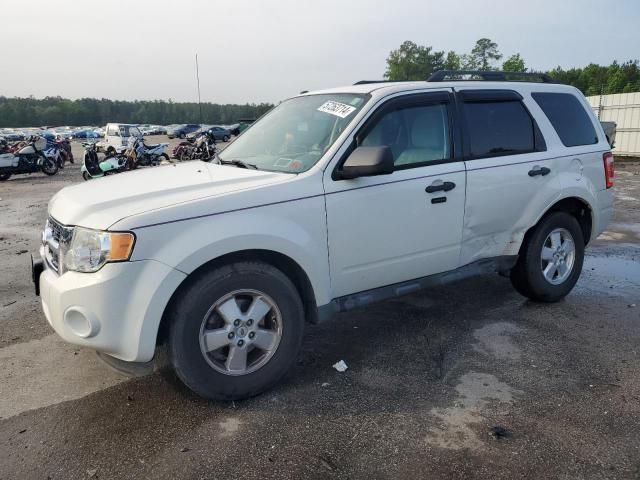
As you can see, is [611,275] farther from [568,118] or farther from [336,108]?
[336,108]

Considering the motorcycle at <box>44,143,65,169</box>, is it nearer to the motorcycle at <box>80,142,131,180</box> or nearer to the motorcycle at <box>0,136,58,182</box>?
the motorcycle at <box>0,136,58,182</box>

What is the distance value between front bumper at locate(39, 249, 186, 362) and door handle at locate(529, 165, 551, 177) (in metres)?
2.90

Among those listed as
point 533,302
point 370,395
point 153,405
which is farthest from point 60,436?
point 533,302

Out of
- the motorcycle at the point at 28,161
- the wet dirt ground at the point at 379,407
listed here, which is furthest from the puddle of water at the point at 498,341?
the motorcycle at the point at 28,161

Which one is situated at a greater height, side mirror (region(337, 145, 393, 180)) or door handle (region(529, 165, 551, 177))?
side mirror (region(337, 145, 393, 180))

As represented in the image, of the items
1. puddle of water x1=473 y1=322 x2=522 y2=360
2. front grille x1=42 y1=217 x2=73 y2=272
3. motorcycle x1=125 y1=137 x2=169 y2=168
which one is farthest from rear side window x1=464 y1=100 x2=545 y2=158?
motorcycle x1=125 y1=137 x2=169 y2=168

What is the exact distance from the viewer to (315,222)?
10.7 ft

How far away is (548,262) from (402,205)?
1822mm

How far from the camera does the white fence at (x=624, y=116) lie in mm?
19719

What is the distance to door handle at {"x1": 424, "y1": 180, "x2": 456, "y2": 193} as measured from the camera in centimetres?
369

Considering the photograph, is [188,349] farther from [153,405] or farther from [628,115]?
[628,115]

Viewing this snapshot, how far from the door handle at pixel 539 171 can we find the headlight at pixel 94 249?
3110 mm

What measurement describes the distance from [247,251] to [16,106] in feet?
421

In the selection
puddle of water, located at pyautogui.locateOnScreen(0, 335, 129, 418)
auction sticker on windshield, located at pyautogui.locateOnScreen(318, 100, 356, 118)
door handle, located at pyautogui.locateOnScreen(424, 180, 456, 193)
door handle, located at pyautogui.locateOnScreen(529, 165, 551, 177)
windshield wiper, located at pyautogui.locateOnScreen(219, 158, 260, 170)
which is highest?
auction sticker on windshield, located at pyautogui.locateOnScreen(318, 100, 356, 118)
